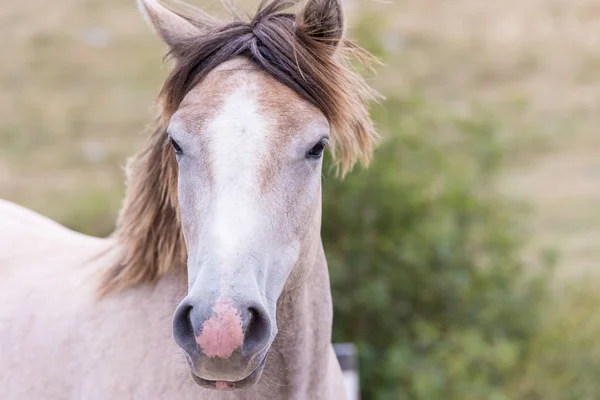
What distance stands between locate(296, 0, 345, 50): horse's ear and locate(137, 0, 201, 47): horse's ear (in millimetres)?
375

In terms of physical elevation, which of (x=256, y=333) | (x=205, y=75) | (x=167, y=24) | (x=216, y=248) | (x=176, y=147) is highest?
(x=167, y=24)

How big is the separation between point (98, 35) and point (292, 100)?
1782 cm

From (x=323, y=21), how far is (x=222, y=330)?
1.16 m

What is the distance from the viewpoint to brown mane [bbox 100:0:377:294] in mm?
2514

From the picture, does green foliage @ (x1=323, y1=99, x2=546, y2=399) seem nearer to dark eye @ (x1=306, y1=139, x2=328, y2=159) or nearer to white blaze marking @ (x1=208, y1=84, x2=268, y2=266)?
dark eye @ (x1=306, y1=139, x2=328, y2=159)

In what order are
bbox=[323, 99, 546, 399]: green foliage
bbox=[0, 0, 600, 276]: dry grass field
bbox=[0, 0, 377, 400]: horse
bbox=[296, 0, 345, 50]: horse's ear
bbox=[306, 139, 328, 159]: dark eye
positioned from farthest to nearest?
bbox=[0, 0, 600, 276]: dry grass field → bbox=[323, 99, 546, 399]: green foliage → bbox=[296, 0, 345, 50]: horse's ear → bbox=[306, 139, 328, 159]: dark eye → bbox=[0, 0, 377, 400]: horse

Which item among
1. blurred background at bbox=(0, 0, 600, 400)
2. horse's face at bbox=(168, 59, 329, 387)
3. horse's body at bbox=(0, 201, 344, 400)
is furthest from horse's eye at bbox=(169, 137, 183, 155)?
blurred background at bbox=(0, 0, 600, 400)

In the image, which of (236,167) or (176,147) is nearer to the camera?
(236,167)

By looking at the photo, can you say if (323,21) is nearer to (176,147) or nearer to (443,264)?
(176,147)

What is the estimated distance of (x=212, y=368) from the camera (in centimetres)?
208

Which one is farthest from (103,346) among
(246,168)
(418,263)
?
(418,263)

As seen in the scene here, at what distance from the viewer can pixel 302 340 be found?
265cm

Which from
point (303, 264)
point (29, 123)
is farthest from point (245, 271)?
point (29, 123)

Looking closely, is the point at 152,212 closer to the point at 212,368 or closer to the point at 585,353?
the point at 212,368
